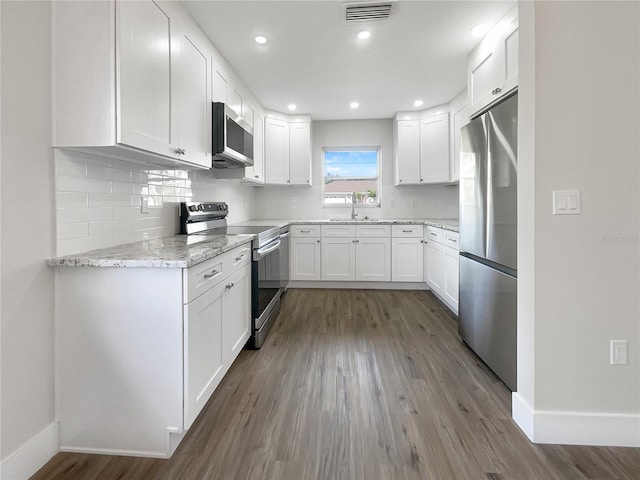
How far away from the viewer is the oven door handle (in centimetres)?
262

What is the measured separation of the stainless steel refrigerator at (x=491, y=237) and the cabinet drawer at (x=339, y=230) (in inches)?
76.8

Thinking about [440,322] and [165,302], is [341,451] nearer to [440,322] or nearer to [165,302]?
[165,302]

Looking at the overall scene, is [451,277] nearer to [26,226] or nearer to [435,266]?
[435,266]

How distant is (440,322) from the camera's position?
3227mm

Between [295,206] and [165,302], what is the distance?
12.7 feet

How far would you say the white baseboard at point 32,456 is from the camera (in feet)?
4.24

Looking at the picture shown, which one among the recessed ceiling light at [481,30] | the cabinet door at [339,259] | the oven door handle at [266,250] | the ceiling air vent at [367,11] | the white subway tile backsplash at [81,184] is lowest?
the cabinet door at [339,259]

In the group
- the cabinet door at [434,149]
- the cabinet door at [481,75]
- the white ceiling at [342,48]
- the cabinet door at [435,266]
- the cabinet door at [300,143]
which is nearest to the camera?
the white ceiling at [342,48]

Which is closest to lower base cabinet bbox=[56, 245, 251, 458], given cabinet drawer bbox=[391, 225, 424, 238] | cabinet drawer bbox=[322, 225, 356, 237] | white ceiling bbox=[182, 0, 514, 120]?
white ceiling bbox=[182, 0, 514, 120]

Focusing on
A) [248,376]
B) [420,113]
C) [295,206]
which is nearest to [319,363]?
[248,376]

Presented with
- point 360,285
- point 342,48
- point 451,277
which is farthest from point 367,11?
point 360,285

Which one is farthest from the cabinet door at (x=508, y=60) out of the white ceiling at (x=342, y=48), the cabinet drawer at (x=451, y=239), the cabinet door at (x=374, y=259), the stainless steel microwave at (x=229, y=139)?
the cabinet door at (x=374, y=259)

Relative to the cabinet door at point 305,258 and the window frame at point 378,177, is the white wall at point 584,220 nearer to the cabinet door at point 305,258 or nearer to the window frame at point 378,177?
the cabinet door at point 305,258

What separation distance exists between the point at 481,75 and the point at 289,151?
106 inches
